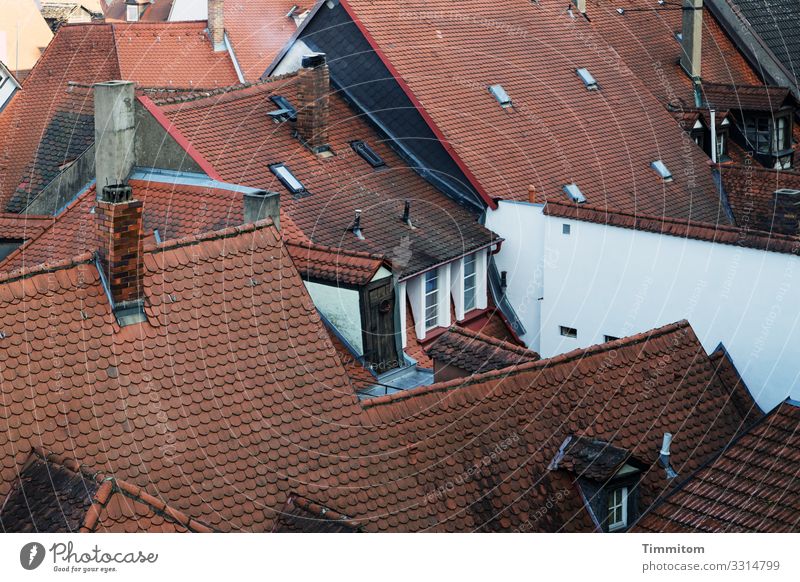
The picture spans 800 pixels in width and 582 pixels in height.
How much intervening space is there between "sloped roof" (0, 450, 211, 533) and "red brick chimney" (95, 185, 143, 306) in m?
2.50

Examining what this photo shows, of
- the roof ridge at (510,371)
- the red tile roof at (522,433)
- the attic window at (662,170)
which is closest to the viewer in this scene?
the red tile roof at (522,433)

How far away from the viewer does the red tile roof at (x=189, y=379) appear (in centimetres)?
1755

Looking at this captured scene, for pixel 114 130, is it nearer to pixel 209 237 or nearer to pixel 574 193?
pixel 209 237

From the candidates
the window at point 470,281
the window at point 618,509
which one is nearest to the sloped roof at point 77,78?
the window at point 470,281

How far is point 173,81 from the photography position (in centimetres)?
4756

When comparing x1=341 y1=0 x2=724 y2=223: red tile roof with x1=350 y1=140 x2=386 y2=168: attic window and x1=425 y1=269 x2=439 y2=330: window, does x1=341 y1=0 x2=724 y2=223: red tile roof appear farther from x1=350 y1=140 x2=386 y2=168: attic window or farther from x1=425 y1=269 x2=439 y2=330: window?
x1=425 y1=269 x2=439 y2=330: window

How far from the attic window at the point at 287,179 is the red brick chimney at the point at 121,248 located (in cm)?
1117

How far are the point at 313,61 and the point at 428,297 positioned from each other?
236 inches

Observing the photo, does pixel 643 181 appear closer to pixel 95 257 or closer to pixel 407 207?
pixel 407 207

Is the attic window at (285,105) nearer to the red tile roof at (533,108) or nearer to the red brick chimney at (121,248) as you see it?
the red tile roof at (533,108)

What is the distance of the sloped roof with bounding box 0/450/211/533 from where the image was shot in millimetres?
16266

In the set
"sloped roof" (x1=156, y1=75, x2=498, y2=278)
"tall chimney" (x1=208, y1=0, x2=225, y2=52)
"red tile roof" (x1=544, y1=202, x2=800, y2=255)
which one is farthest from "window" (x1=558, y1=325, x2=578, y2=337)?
"tall chimney" (x1=208, y1=0, x2=225, y2=52)

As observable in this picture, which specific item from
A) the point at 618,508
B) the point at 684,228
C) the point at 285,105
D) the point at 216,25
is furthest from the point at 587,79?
the point at 618,508

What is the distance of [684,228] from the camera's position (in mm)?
27656
